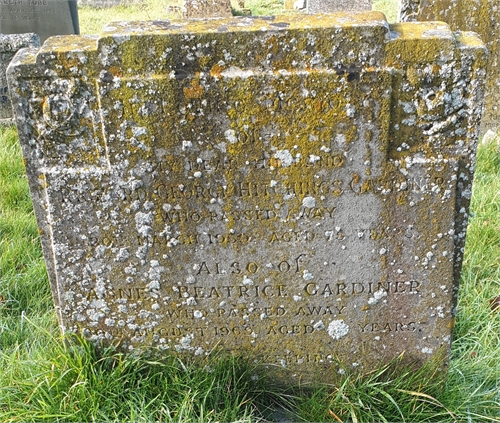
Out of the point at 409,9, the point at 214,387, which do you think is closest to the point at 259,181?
the point at 214,387

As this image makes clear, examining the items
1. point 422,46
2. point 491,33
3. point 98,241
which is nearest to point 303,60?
point 422,46

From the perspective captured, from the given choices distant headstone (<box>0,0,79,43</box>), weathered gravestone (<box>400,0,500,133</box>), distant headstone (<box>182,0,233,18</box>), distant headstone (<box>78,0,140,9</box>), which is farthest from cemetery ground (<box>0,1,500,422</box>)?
distant headstone (<box>78,0,140,9</box>)

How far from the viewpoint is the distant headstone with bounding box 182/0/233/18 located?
33.2 feet

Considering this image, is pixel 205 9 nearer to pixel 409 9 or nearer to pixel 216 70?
pixel 409 9

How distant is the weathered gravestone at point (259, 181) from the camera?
223 cm

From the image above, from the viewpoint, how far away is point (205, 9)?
401 inches

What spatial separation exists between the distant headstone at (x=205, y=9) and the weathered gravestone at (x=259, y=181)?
8.32m

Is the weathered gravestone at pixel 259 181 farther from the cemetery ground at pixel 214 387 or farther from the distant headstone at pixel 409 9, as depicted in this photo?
the distant headstone at pixel 409 9

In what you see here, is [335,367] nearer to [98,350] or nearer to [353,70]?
[98,350]

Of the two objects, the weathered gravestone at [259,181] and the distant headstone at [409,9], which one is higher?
the distant headstone at [409,9]

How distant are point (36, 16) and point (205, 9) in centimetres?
330

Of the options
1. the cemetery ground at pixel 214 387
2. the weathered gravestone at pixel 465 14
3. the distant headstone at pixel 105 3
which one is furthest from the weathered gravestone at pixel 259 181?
the distant headstone at pixel 105 3

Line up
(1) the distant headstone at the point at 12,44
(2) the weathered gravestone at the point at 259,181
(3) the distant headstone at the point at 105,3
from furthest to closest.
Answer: (3) the distant headstone at the point at 105,3 → (1) the distant headstone at the point at 12,44 → (2) the weathered gravestone at the point at 259,181

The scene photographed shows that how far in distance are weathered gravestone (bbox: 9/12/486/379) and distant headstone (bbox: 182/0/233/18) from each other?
832cm
